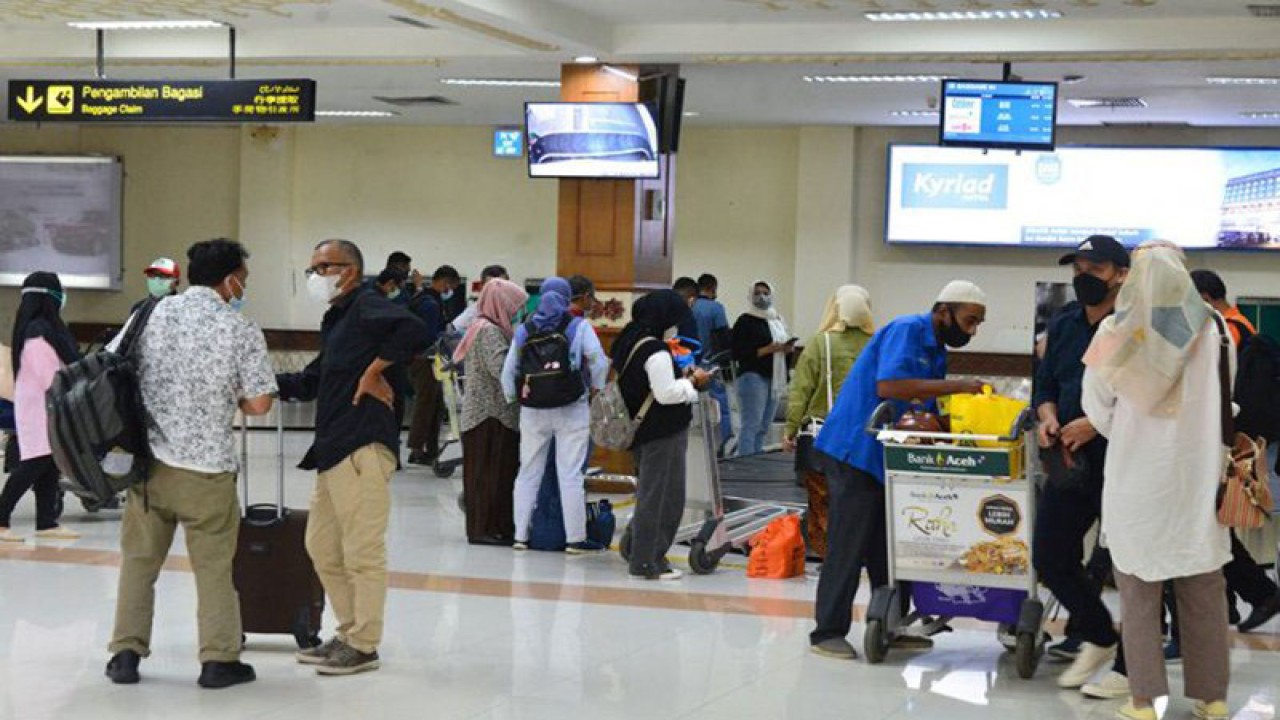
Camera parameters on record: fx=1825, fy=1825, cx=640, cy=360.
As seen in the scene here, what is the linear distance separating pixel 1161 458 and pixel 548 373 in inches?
177

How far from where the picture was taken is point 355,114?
19906 millimetres

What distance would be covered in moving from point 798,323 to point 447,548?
10.3 m

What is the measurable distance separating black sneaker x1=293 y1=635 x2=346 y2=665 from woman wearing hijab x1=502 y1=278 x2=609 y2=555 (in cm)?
321

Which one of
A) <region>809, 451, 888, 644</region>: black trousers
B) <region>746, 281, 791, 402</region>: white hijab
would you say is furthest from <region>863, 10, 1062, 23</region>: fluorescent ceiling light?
<region>809, 451, 888, 644</region>: black trousers

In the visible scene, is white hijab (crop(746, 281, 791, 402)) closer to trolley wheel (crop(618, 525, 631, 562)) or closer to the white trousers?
the white trousers

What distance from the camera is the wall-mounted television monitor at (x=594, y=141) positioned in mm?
13484

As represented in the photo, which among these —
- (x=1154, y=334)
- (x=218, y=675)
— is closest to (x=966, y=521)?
(x=1154, y=334)

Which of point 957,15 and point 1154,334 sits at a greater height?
point 957,15

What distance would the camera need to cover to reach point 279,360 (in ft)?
67.1

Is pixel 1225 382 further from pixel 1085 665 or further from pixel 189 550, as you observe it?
pixel 189 550

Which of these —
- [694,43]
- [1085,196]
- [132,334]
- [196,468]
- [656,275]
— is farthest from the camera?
[1085,196]

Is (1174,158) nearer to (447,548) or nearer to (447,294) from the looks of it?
(447,294)

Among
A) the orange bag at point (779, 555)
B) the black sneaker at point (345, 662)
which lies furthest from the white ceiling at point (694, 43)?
the black sneaker at point (345, 662)

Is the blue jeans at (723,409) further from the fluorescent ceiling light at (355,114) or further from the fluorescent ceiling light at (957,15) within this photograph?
the fluorescent ceiling light at (355,114)
